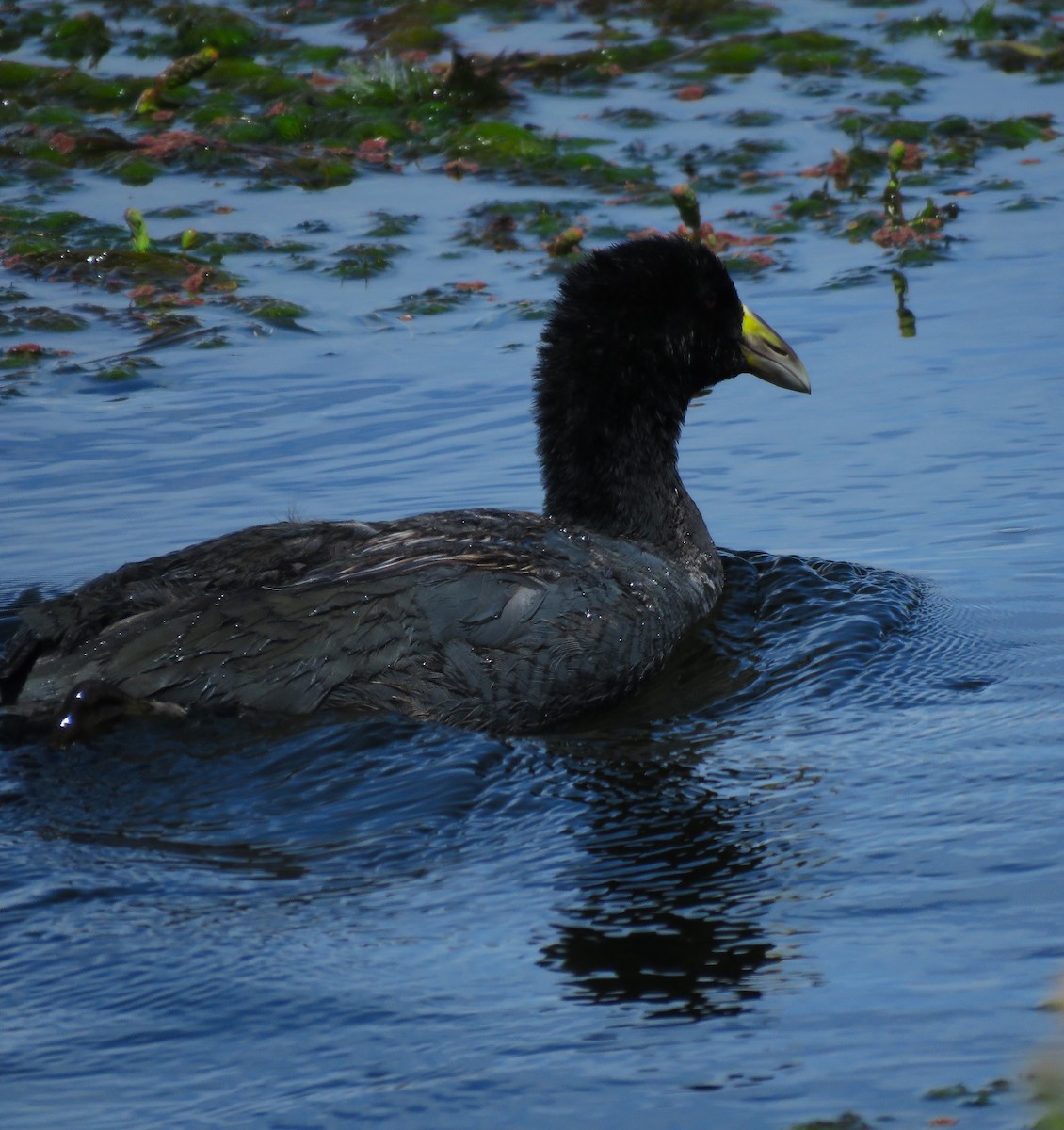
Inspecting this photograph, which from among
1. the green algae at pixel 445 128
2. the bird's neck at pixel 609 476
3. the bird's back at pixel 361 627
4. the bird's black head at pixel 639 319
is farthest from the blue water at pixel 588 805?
the green algae at pixel 445 128

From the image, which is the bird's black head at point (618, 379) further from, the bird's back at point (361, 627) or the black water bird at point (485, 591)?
the bird's back at point (361, 627)

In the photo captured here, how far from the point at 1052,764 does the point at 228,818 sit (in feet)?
7.51

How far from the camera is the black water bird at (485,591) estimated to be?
573 centimetres

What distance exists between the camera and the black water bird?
226 inches

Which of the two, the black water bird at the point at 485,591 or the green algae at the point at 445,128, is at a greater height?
the green algae at the point at 445,128

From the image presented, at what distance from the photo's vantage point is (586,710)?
6.24m

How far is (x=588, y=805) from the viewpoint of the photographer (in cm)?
547

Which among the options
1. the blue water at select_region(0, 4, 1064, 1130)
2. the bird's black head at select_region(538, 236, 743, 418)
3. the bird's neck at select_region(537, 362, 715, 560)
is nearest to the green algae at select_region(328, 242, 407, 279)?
the blue water at select_region(0, 4, 1064, 1130)

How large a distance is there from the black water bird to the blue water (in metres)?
0.14

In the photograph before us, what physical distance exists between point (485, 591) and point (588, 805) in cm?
86

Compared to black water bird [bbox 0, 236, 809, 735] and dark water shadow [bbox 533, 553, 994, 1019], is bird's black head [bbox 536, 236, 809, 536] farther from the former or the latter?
dark water shadow [bbox 533, 553, 994, 1019]

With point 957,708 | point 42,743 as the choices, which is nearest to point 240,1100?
point 42,743

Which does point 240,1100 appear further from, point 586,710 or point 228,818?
A: point 586,710

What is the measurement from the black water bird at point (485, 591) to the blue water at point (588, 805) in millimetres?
143
